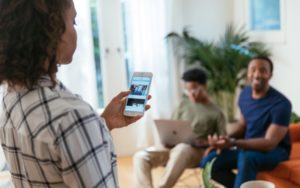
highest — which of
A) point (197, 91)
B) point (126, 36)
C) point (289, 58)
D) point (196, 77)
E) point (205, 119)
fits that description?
point (126, 36)

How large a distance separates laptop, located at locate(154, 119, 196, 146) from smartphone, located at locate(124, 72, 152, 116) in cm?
161

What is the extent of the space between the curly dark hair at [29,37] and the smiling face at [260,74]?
221 centimetres

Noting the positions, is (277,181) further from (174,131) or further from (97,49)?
(97,49)

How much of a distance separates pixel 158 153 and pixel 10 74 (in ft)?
7.89

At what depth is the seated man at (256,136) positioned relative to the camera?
2609 millimetres

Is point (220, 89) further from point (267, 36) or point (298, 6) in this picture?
point (298, 6)

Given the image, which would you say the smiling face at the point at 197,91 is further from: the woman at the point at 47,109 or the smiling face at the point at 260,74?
the woman at the point at 47,109

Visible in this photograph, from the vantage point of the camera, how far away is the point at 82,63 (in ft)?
12.8

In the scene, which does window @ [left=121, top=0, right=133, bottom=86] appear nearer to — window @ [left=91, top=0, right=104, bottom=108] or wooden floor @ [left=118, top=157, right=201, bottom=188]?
window @ [left=91, top=0, right=104, bottom=108]

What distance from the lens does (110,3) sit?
4.14 metres

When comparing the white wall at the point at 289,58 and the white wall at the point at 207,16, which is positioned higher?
the white wall at the point at 207,16

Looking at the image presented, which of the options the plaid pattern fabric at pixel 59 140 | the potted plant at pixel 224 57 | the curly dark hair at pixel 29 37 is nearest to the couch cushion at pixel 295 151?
the potted plant at pixel 224 57

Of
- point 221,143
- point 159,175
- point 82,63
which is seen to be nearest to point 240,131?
point 221,143

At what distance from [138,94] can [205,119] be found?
2.00 meters
